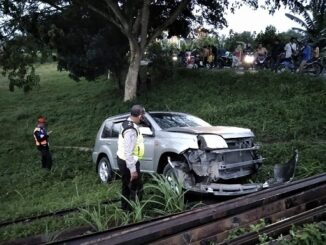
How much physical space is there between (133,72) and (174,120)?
1380cm

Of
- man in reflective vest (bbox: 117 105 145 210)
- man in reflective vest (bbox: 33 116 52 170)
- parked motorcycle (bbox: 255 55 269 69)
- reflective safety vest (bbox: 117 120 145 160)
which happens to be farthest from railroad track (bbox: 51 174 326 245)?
parked motorcycle (bbox: 255 55 269 69)

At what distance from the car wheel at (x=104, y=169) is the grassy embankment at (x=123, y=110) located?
25cm

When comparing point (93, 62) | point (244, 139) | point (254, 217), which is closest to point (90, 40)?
point (93, 62)

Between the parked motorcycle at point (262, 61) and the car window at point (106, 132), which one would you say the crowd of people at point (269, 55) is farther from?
the car window at point (106, 132)

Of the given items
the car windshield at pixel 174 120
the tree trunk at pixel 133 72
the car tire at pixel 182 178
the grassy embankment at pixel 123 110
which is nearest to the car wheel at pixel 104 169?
the grassy embankment at pixel 123 110

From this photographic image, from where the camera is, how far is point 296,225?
217 inches

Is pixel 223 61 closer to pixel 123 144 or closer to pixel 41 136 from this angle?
pixel 41 136

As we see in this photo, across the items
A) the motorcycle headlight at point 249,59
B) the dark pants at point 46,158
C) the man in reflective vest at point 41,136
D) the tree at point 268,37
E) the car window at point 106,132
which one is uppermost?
the tree at point 268,37

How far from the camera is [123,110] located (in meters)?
23.8

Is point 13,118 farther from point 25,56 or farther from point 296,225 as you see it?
point 296,225

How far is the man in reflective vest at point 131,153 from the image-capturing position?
7777 millimetres

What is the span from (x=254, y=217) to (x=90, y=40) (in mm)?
21140

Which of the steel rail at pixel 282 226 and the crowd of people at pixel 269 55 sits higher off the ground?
the crowd of people at pixel 269 55

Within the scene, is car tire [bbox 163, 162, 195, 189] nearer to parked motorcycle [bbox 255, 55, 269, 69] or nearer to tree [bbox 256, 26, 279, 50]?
parked motorcycle [bbox 255, 55, 269, 69]
